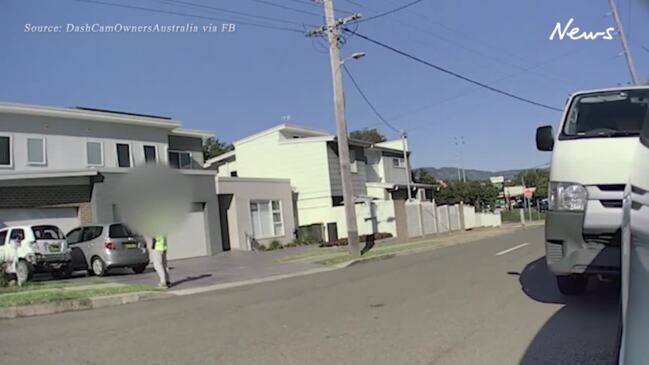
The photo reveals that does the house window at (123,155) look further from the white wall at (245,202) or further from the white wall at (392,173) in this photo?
the white wall at (392,173)

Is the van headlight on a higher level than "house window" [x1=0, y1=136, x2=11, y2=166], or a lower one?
lower

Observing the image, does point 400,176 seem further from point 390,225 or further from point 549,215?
point 549,215

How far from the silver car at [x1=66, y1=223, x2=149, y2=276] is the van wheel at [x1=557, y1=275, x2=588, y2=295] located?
13.2 meters

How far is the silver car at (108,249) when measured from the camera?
17.8 metres

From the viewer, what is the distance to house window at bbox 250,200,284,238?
29.9 meters

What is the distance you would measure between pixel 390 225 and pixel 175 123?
1257cm

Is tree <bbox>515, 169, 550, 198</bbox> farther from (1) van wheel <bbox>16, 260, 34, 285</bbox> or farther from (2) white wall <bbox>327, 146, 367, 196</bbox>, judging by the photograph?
(1) van wheel <bbox>16, 260, 34, 285</bbox>

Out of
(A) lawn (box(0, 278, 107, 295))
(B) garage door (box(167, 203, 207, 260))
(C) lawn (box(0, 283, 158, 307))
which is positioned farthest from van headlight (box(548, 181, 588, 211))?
(B) garage door (box(167, 203, 207, 260))

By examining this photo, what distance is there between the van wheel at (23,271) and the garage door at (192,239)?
26.9 feet

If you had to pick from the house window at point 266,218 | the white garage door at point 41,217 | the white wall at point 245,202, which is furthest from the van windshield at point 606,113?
the house window at point 266,218

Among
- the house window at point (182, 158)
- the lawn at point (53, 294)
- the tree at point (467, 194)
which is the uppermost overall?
the house window at point (182, 158)

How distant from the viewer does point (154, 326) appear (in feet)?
29.2

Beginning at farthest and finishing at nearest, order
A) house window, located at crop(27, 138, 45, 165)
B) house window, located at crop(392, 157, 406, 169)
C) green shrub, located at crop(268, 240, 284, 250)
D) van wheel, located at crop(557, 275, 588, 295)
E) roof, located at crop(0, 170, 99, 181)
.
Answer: house window, located at crop(392, 157, 406, 169) < green shrub, located at crop(268, 240, 284, 250) < house window, located at crop(27, 138, 45, 165) < roof, located at crop(0, 170, 99, 181) < van wheel, located at crop(557, 275, 588, 295)

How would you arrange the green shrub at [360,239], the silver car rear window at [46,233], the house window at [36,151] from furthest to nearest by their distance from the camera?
the green shrub at [360,239], the house window at [36,151], the silver car rear window at [46,233]
